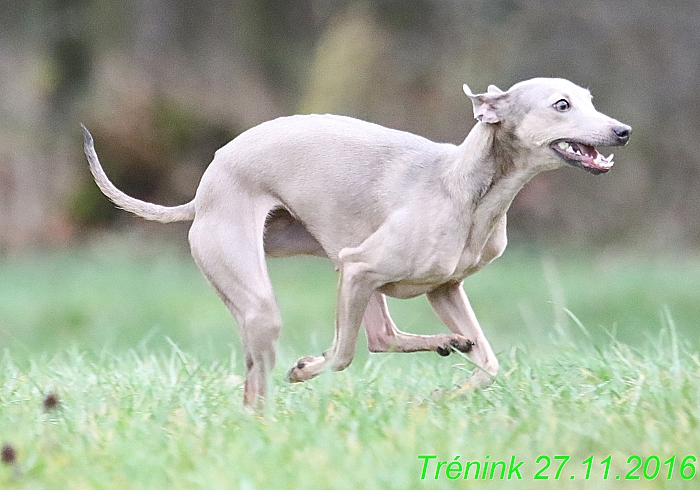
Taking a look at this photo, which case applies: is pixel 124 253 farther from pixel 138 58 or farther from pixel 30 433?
pixel 30 433

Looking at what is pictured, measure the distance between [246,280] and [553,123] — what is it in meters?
1.59

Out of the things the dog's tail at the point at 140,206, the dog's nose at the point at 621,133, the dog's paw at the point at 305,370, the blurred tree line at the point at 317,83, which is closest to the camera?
the dog's nose at the point at 621,133

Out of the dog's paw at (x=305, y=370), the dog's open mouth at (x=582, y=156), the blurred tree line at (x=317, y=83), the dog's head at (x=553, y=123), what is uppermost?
the dog's head at (x=553, y=123)

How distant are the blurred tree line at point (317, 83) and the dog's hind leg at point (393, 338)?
949 centimetres

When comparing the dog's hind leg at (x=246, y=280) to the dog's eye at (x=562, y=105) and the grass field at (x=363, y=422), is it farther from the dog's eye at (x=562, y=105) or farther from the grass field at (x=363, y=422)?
the dog's eye at (x=562, y=105)

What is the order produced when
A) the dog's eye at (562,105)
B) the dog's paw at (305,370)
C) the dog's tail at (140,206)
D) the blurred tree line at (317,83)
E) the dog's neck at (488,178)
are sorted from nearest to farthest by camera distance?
the dog's eye at (562,105) → the dog's neck at (488,178) → the dog's paw at (305,370) → the dog's tail at (140,206) → the blurred tree line at (317,83)

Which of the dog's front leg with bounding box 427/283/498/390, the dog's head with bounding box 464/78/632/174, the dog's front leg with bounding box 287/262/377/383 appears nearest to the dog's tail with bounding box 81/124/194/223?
the dog's front leg with bounding box 287/262/377/383

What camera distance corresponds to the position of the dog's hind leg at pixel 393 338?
5359mm

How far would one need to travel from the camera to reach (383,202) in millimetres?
5273

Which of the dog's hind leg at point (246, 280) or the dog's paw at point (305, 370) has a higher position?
the dog's hind leg at point (246, 280)

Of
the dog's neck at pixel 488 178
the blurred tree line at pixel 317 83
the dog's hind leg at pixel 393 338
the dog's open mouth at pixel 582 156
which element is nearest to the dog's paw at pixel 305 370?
the dog's hind leg at pixel 393 338

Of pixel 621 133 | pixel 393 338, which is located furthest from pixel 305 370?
pixel 621 133

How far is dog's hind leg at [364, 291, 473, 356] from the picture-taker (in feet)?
17.6

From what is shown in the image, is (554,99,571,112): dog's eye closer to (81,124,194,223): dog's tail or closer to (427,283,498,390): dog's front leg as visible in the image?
(427,283,498,390): dog's front leg
